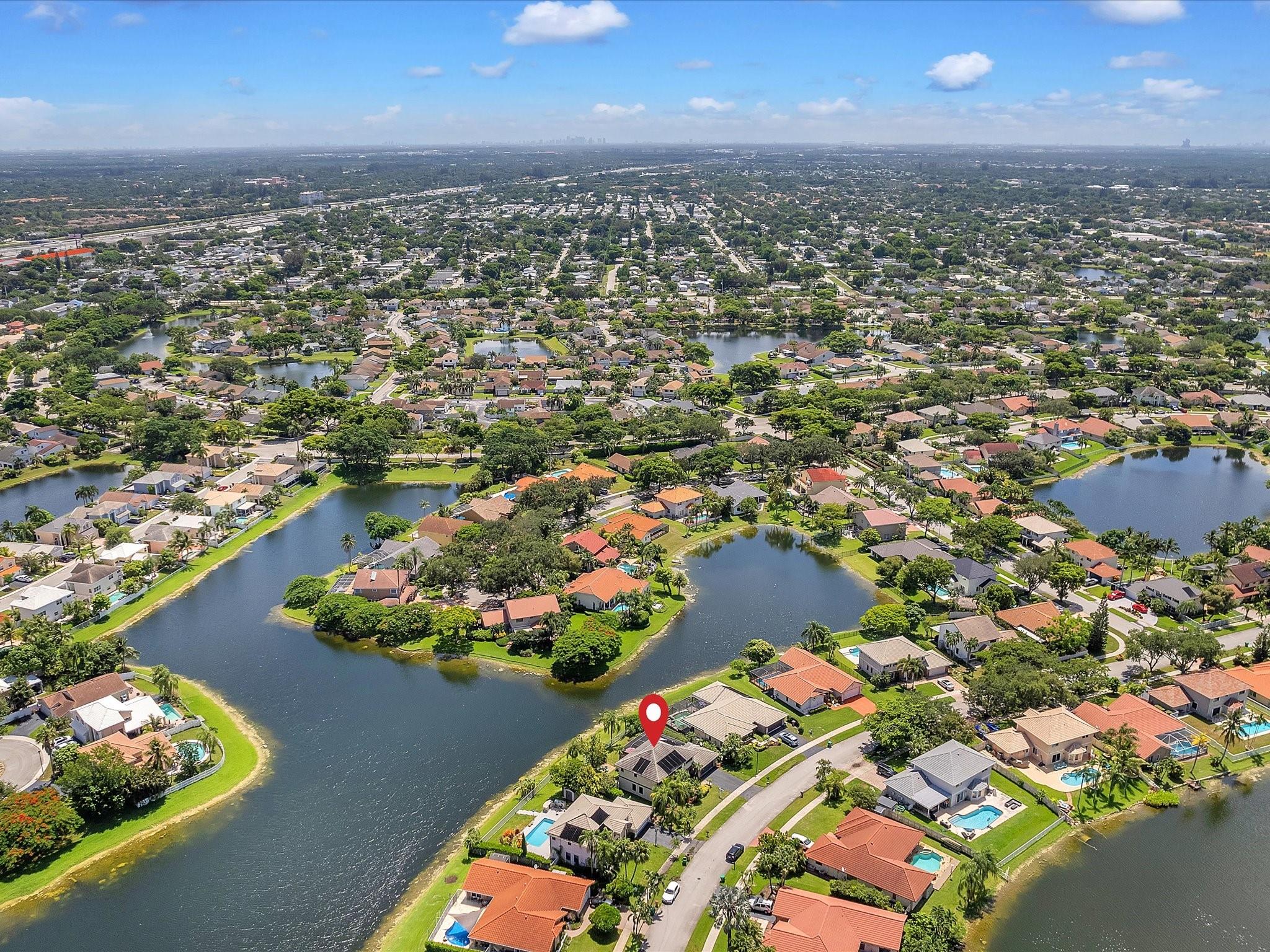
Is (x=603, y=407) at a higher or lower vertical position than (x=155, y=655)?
higher

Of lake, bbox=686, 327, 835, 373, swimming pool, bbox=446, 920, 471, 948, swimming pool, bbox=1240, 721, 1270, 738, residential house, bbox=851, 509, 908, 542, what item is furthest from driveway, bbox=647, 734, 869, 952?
lake, bbox=686, 327, 835, 373

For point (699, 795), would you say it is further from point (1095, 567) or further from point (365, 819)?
point (1095, 567)

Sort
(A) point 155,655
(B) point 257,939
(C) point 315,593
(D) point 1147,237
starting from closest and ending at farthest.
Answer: (B) point 257,939, (A) point 155,655, (C) point 315,593, (D) point 1147,237

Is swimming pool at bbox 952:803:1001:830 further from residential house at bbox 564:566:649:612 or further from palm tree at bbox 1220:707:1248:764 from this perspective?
residential house at bbox 564:566:649:612

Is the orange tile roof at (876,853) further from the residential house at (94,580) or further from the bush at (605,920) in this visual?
the residential house at (94,580)

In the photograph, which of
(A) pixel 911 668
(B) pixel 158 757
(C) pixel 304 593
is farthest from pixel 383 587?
(A) pixel 911 668

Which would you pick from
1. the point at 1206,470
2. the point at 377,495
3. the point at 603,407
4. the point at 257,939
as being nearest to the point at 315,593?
the point at 377,495
